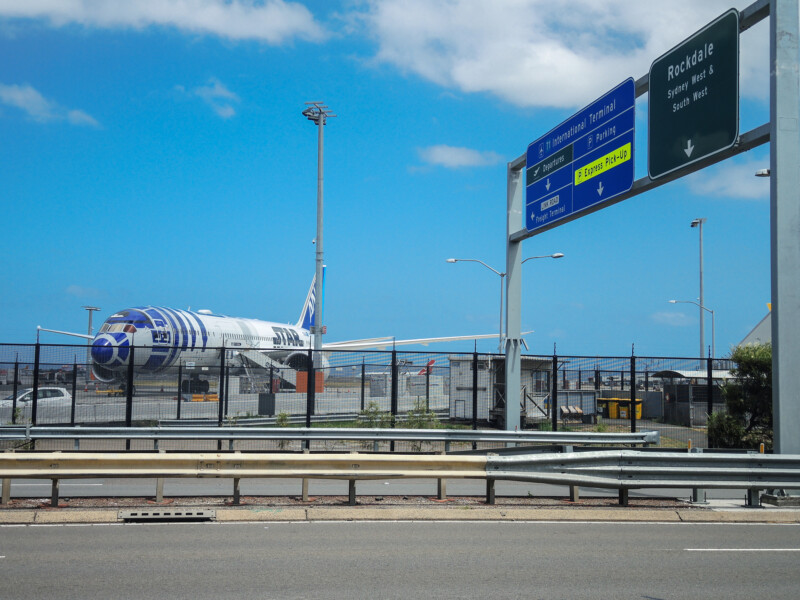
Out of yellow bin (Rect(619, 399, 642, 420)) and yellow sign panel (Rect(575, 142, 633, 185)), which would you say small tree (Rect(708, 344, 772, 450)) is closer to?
yellow sign panel (Rect(575, 142, 633, 185))

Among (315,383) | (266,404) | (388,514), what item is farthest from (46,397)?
(388,514)

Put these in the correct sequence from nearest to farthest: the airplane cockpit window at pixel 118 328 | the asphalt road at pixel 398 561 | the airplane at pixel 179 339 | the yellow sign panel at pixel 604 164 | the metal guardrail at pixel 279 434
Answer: the asphalt road at pixel 398 561
the yellow sign panel at pixel 604 164
the metal guardrail at pixel 279 434
the airplane at pixel 179 339
the airplane cockpit window at pixel 118 328

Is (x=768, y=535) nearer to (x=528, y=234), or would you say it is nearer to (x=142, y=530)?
(x=142, y=530)

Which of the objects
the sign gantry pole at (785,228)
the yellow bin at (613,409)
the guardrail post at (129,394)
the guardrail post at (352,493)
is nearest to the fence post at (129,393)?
the guardrail post at (129,394)

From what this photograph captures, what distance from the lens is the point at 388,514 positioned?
10562 mm

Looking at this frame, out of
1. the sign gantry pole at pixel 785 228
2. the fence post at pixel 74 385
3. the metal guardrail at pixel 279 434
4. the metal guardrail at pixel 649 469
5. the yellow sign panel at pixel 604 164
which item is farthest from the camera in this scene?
the fence post at pixel 74 385

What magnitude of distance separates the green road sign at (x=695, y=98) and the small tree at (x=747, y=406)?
6760 millimetres

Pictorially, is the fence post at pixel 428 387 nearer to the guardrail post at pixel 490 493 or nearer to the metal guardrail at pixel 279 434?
the metal guardrail at pixel 279 434

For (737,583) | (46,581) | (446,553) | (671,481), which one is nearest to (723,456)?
(671,481)

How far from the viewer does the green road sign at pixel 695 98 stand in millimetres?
12164

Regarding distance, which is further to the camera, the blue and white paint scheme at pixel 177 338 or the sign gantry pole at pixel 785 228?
the blue and white paint scheme at pixel 177 338

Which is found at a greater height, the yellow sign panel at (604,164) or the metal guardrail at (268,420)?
the yellow sign panel at (604,164)

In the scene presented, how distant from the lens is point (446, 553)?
27.0 feet

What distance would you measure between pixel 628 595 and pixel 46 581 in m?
5.08
